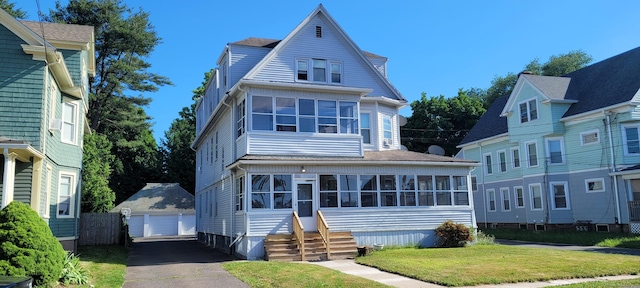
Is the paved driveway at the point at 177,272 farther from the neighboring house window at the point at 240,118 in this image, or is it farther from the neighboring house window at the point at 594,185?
the neighboring house window at the point at 594,185

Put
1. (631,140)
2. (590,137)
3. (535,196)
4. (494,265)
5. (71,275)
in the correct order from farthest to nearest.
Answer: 1. (535,196)
2. (590,137)
3. (631,140)
4. (494,265)
5. (71,275)

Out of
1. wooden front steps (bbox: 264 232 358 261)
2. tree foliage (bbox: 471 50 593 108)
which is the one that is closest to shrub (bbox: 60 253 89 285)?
wooden front steps (bbox: 264 232 358 261)

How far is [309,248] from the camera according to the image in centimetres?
1702

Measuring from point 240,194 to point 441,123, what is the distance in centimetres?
3410

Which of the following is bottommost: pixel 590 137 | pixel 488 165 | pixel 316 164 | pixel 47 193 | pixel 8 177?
pixel 47 193

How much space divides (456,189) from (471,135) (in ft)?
62.9

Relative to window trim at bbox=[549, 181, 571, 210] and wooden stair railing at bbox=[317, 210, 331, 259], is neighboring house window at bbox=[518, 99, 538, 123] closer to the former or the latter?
window trim at bbox=[549, 181, 571, 210]

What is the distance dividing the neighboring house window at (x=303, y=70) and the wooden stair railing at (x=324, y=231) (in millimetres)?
5845

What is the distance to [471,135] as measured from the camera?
38719 mm

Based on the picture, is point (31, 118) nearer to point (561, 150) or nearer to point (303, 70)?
point (303, 70)

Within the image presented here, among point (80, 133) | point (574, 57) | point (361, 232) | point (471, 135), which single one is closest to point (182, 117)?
point (471, 135)

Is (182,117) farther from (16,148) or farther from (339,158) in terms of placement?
(16,148)

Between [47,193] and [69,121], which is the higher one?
[69,121]

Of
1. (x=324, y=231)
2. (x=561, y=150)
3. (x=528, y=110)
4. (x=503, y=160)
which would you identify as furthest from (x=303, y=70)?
(x=503, y=160)
